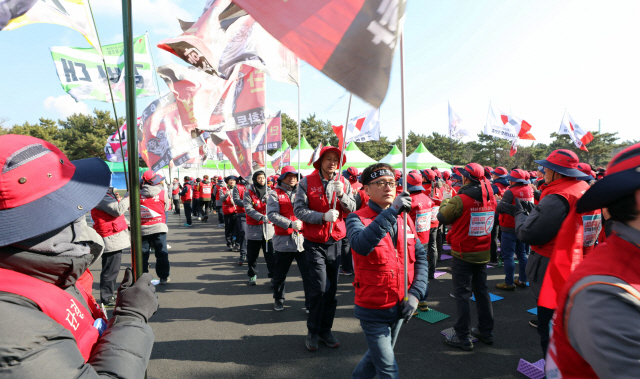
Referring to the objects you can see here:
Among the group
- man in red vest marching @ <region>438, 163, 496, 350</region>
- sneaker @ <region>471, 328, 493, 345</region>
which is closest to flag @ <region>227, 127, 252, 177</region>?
man in red vest marching @ <region>438, 163, 496, 350</region>

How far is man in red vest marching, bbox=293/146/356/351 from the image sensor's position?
12.1ft

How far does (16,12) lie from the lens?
8.52 ft

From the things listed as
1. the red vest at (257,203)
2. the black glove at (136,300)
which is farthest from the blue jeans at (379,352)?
the red vest at (257,203)

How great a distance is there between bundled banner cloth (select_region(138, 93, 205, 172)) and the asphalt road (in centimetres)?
245

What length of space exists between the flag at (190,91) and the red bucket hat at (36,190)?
150 inches

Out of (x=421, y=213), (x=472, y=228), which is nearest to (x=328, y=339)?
(x=472, y=228)

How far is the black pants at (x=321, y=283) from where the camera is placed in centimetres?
368

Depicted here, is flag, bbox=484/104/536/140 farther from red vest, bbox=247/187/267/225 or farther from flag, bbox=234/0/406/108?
flag, bbox=234/0/406/108

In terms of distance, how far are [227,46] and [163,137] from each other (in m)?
2.55

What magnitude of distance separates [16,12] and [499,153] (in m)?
48.6

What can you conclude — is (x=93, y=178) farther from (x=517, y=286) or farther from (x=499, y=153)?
(x=499, y=153)

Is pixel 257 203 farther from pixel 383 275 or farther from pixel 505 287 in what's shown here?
pixel 505 287

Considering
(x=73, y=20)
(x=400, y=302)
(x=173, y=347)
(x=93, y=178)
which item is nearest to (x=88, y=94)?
(x=73, y=20)

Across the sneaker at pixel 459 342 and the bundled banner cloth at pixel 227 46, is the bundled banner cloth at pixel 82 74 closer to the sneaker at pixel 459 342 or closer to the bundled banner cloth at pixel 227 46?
the bundled banner cloth at pixel 227 46
